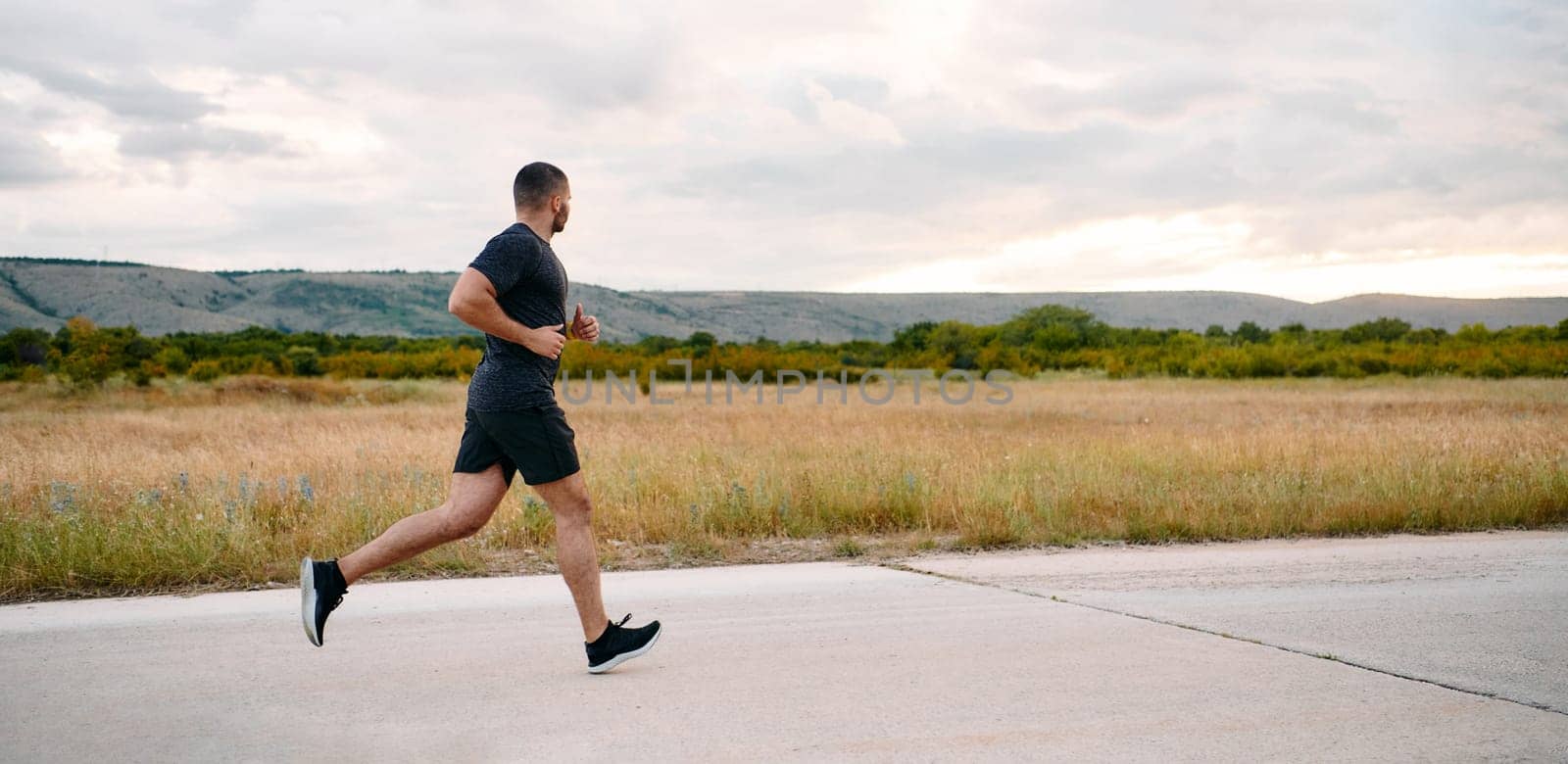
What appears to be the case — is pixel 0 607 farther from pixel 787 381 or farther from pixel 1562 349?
pixel 1562 349

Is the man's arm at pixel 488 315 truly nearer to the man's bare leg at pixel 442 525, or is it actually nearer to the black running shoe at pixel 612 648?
the man's bare leg at pixel 442 525

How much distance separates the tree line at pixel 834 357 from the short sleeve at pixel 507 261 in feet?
86.5

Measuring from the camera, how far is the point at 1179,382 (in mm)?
44062

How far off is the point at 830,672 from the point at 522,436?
159cm

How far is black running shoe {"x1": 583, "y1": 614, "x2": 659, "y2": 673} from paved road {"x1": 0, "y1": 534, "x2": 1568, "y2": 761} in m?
0.08

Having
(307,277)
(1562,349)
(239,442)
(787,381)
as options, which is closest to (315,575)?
(239,442)

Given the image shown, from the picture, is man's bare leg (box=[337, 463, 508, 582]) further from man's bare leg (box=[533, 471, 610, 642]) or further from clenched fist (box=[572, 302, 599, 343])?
clenched fist (box=[572, 302, 599, 343])

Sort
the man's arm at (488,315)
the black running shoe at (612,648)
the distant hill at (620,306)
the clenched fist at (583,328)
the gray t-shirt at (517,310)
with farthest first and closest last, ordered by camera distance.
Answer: the distant hill at (620,306) → the clenched fist at (583,328) → the black running shoe at (612,648) → the gray t-shirt at (517,310) → the man's arm at (488,315)

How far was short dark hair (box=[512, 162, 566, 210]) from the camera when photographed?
483 cm

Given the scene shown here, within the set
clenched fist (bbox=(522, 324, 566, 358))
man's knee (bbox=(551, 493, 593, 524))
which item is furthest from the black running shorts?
clenched fist (bbox=(522, 324, 566, 358))

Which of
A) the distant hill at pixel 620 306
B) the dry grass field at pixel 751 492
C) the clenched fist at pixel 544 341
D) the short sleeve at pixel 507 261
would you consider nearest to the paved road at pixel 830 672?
the dry grass field at pixel 751 492

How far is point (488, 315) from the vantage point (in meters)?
4.48

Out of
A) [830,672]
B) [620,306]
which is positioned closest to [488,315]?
[830,672]

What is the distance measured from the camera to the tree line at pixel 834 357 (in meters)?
38.5
